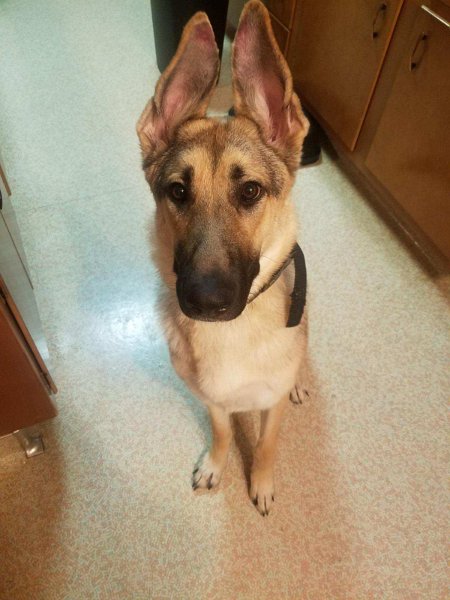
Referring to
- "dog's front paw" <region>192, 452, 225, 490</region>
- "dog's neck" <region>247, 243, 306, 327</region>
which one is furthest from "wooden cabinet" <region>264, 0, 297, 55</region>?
"dog's front paw" <region>192, 452, 225, 490</region>

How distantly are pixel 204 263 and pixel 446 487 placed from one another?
1231mm

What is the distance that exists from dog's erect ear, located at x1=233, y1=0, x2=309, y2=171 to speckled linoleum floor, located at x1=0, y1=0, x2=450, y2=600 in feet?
3.32

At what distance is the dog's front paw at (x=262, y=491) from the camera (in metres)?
1.39

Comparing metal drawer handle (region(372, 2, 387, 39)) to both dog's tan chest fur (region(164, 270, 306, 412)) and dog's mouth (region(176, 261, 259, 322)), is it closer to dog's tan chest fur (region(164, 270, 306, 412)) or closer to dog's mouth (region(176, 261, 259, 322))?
dog's tan chest fur (region(164, 270, 306, 412))

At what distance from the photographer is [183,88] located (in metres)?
1.08

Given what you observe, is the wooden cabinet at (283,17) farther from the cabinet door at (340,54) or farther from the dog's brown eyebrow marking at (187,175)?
the dog's brown eyebrow marking at (187,175)

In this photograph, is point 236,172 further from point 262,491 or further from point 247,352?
point 262,491

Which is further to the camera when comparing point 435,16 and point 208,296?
point 435,16

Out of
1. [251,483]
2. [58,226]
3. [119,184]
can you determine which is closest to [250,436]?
[251,483]

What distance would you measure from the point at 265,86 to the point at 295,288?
20.7 inches

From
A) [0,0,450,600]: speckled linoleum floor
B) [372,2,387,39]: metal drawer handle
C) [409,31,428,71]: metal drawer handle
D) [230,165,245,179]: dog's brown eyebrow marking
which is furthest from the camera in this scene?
[372,2,387,39]: metal drawer handle

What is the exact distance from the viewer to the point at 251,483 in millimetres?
1434

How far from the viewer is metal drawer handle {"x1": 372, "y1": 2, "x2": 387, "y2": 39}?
1.95 m

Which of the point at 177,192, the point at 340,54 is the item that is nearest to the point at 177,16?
the point at 340,54
